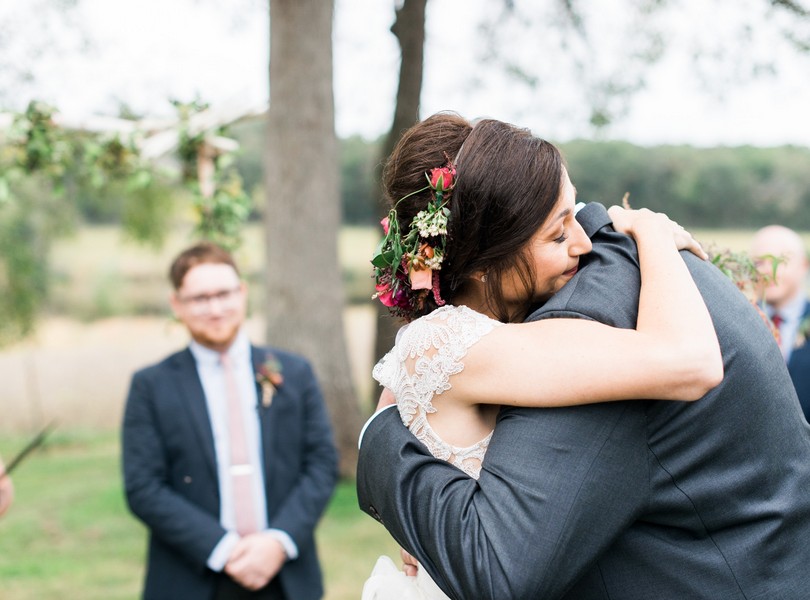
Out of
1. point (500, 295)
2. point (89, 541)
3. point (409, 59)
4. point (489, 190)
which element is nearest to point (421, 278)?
point (500, 295)

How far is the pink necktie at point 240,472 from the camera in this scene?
409 centimetres

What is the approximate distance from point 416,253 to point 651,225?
54 centimetres

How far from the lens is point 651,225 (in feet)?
6.61

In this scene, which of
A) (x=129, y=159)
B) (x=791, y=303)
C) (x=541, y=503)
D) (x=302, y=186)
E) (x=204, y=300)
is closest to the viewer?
(x=541, y=503)

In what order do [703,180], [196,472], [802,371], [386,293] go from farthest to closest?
[703,180], [802,371], [196,472], [386,293]

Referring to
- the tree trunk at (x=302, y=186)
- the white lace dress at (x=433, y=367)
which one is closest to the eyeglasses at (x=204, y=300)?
the white lace dress at (x=433, y=367)

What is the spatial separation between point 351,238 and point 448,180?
1264cm

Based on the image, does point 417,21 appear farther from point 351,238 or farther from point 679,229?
point 679,229

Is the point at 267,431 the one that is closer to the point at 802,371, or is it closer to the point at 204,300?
the point at 204,300

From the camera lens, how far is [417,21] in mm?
9844

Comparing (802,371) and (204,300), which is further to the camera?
(802,371)

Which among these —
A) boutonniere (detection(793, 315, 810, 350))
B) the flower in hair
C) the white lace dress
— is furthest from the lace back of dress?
boutonniere (detection(793, 315, 810, 350))

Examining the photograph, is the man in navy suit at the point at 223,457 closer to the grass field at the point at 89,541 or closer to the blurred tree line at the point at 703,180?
the grass field at the point at 89,541

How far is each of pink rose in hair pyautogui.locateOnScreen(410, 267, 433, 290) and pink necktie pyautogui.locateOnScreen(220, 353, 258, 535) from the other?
7.67 feet
